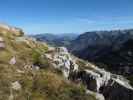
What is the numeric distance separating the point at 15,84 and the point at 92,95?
6.26 metres

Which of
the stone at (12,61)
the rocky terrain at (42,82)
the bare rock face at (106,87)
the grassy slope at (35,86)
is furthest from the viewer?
the bare rock face at (106,87)

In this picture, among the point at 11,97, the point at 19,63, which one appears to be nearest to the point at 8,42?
the point at 19,63

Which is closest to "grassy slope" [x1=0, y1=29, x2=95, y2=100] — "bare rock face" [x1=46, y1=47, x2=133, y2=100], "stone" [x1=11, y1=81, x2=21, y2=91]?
"stone" [x1=11, y1=81, x2=21, y2=91]

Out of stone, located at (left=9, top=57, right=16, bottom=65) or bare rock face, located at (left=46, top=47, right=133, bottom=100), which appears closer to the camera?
stone, located at (left=9, top=57, right=16, bottom=65)

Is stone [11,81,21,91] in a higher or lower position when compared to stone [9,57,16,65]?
lower

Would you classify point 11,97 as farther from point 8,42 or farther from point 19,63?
point 8,42

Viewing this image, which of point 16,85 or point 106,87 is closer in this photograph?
point 16,85

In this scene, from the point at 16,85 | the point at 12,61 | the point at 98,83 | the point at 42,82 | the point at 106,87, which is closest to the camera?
the point at 16,85

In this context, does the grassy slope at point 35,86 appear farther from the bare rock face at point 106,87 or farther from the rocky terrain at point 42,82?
the bare rock face at point 106,87

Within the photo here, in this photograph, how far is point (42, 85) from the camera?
19703 mm

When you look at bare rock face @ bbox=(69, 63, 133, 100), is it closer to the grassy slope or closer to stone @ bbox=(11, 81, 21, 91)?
the grassy slope

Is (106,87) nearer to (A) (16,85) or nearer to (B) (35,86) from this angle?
(B) (35,86)

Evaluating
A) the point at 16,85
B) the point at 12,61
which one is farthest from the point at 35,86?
the point at 12,61

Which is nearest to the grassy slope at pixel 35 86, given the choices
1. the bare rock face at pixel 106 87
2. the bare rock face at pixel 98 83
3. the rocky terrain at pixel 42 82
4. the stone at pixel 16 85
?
the rocky terrain at pixel 42 82
